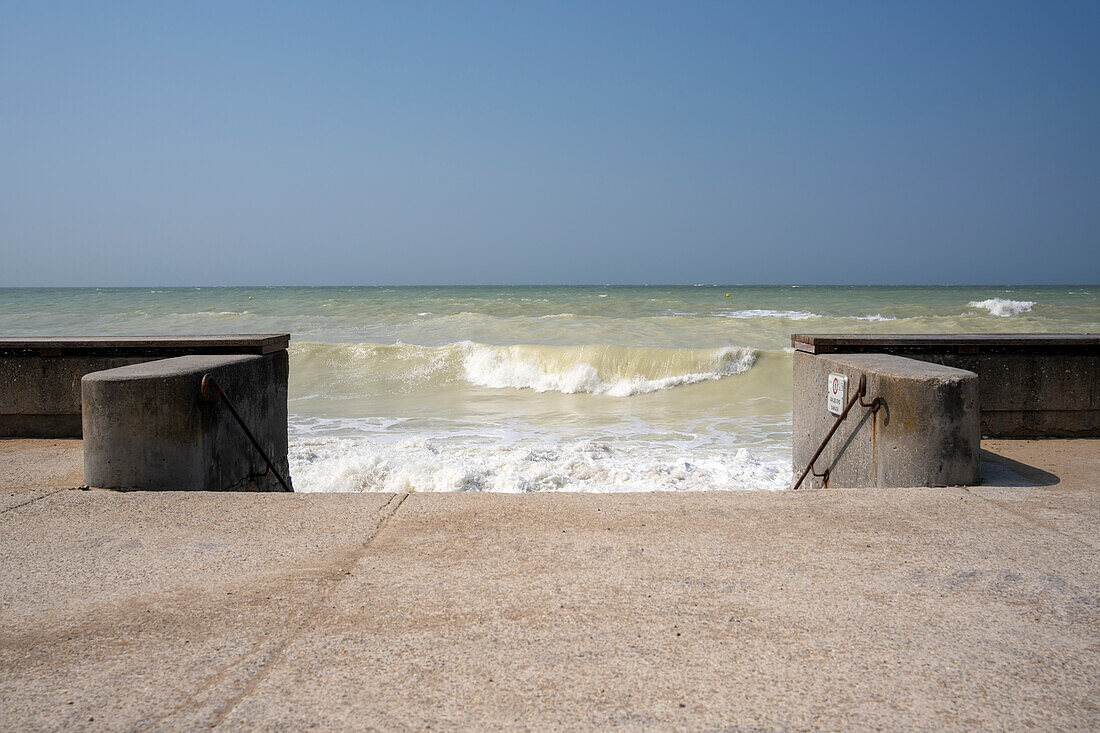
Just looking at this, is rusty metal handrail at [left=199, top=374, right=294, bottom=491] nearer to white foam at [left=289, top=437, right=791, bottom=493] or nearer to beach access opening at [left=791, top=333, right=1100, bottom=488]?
white foam at [left=289, top=437, right=791, bottom=493]

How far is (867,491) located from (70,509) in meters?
4.07

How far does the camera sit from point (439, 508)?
358 cm

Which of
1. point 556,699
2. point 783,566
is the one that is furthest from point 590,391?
point 556,699

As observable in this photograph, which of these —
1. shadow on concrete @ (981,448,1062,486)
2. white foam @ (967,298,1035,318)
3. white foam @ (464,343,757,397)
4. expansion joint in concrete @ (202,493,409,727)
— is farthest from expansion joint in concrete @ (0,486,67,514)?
white foam @ (967,298,1035,318)

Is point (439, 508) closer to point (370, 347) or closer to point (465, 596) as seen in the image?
point (465, 596)

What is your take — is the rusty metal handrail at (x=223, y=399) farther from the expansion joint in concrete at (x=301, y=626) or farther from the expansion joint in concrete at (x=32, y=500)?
the expansion joint in concrete at (x=301, y=626)

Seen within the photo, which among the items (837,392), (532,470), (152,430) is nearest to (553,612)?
(152,430)

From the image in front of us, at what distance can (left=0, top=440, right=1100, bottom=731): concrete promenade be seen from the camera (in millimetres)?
1838

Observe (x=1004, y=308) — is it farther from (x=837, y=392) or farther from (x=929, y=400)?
(x=929, y=400)

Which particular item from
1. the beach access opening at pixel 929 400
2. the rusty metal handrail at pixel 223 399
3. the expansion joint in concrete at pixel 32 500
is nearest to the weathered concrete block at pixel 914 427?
the beach access opening at pixel 929 400

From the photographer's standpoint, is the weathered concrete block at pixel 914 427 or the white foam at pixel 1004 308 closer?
the weathered concrete block at pixel 914 427

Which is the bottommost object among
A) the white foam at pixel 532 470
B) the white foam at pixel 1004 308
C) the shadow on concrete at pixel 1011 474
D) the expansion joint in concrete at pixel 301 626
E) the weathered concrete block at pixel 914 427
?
the white foam at pixel 532 470

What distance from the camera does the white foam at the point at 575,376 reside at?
1381cm

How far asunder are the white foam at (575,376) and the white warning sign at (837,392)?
8.53 metres
